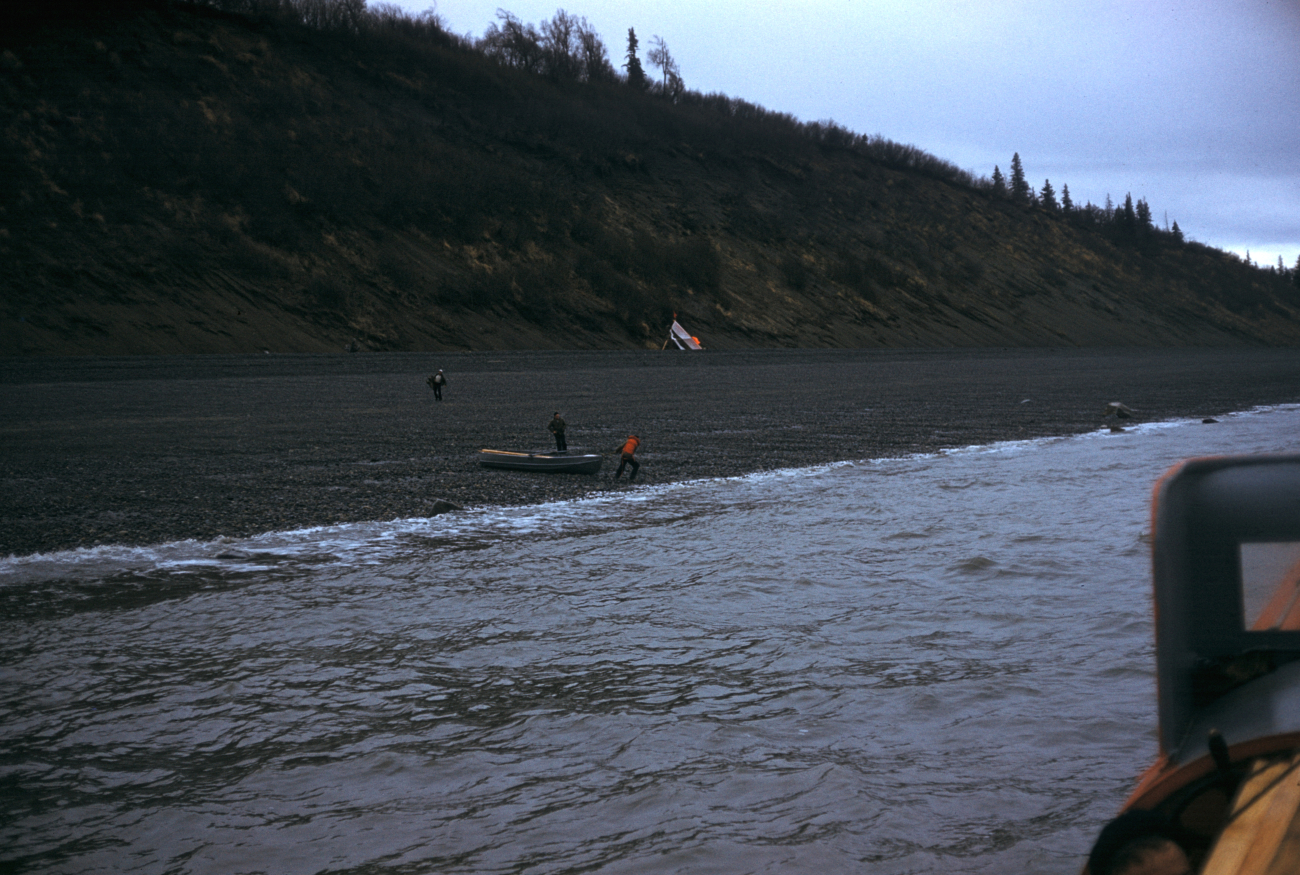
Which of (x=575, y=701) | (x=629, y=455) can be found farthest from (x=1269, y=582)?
(x=629, y=455)

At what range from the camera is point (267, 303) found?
39906 millimetres

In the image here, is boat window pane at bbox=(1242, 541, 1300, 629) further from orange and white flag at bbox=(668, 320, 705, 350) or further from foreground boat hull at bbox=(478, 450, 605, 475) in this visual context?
orange and white flag at bbox=(668, 320, 705, 350)

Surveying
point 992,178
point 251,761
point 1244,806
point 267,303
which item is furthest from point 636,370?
point 992,178

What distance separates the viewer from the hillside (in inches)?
1501

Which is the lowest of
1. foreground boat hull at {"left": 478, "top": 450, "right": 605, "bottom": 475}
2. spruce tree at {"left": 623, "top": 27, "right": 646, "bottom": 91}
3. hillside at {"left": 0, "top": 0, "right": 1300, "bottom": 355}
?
foreground boat hull at {"left": 478, "top": 450, "right": 605, "bottom": 475}

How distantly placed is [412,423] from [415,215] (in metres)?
35.5

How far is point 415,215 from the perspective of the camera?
51188 millimetres

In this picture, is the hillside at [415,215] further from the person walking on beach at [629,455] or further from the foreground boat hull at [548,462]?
the person walking on beach at [629,455]

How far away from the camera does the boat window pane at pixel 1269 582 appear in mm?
2016

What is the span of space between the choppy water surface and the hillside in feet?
96.2

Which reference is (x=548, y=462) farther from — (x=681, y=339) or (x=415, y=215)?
(x=415, y=215)

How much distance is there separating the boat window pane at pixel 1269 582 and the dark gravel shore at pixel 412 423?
27.1 ft

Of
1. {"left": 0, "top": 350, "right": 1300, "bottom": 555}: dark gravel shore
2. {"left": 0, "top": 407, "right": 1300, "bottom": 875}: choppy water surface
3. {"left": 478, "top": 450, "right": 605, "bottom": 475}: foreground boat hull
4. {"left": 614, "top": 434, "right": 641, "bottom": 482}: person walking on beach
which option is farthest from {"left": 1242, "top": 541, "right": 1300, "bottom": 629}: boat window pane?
{"left": 478, "top": 450, "right": 605, "bottom": 475}: foreground boat hull

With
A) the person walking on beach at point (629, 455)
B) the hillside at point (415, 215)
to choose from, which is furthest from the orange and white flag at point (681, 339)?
the person walking on beach at point (629, 455)
